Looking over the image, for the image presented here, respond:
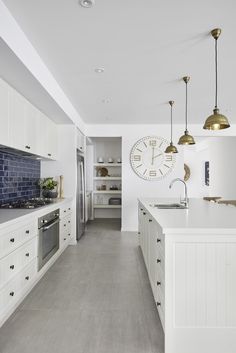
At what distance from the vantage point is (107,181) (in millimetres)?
7656

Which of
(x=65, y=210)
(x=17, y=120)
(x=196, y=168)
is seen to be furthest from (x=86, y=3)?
(x=196, y=168)

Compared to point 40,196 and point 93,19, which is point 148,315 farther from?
point 40,196

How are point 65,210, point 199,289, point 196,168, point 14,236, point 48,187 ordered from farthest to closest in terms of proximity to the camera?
point 196,168 → point 48,187 → point 65,210 → point 14,236 → point 199,289

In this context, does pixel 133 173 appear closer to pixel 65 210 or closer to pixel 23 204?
pixel 65 210

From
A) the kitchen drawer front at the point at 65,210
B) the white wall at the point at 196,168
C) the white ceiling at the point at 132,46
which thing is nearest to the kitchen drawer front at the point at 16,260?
the kitchen drawer front at the point at 65,210

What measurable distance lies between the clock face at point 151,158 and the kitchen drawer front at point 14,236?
3.54 m

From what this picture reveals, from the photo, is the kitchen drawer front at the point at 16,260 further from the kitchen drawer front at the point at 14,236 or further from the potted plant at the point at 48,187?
the potted plant at the point at 48,187

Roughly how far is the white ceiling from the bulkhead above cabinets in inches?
20.7

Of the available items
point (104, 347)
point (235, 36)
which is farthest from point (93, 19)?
point (104, 347)

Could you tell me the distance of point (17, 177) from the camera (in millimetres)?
3762

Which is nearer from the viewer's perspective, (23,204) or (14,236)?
(14,236)

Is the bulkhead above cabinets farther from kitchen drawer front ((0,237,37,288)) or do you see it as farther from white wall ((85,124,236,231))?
white wall ((85,124,236,231))

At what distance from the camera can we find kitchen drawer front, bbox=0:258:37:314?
6.84ft

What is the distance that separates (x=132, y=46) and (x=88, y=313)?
2513 millimetres
